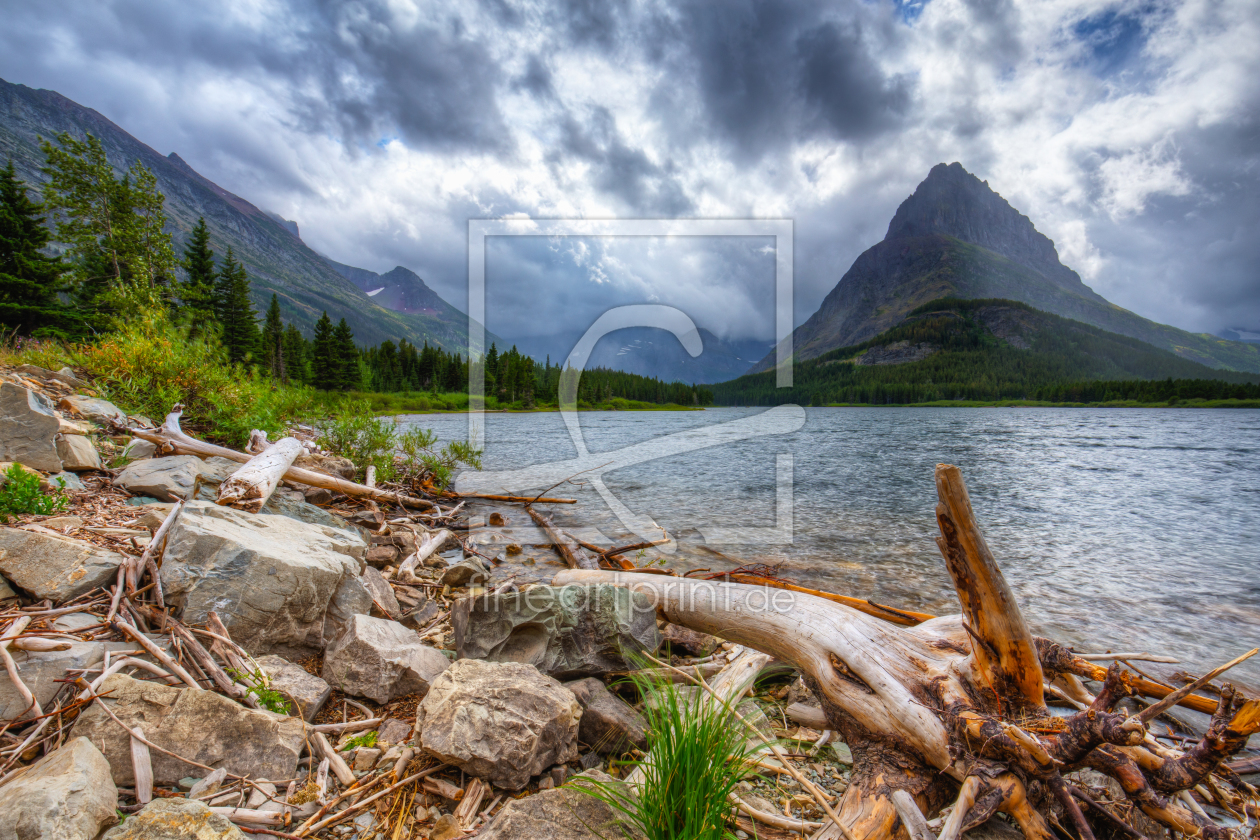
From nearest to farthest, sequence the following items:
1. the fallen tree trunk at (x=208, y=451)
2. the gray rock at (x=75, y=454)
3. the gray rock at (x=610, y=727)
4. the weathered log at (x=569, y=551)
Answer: the gray rock at (x=610, y=727) → the gray rock at (x=75, y=454) → the weathered log at (x=569, y=551) → the fallen tree trunk at (x=208, y=451)

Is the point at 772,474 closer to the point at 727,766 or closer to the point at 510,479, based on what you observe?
the point at 510,479

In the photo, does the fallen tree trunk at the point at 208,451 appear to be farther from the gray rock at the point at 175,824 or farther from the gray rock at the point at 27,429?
the gray rock at the point at 175,824

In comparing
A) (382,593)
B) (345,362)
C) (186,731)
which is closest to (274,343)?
(345,362)

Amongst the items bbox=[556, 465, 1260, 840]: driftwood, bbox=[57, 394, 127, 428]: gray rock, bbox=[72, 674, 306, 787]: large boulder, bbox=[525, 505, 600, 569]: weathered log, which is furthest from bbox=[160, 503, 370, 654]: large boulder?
bbox=[57, 394, 127, 428]: gray rock

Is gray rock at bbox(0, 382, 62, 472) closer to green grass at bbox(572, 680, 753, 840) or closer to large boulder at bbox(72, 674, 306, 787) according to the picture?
large boulder at bbox(72, 674, 306, 787)

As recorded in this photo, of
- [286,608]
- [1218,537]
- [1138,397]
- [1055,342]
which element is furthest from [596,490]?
[1055,342]

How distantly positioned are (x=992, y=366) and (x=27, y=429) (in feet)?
649

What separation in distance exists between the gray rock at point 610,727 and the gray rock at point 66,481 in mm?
5801

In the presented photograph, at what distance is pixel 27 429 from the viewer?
554 cm

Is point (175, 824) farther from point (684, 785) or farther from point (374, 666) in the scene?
point (684, 785)

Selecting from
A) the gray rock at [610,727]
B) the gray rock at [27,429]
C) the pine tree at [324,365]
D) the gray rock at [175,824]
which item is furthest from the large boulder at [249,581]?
the pine tree at [324,365]

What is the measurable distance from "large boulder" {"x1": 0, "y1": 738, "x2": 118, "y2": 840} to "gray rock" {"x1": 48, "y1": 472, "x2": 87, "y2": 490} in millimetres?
4319

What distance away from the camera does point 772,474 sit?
72.1 feet

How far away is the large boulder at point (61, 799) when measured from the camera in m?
1.87
